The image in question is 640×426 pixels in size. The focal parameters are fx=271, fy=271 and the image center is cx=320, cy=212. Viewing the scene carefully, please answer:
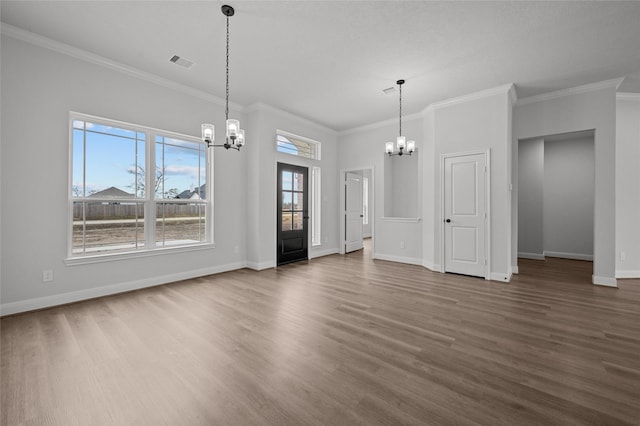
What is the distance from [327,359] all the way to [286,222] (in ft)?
13.0

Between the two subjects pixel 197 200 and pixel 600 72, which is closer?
pixel 600 72

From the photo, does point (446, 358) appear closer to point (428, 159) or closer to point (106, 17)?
point (428, 159)

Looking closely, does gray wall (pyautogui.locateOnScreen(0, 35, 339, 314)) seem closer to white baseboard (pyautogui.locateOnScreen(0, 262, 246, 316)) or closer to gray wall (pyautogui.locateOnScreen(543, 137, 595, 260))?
white baseboard (pyautogui.locateOnScreen(0, 262, 246, 316))

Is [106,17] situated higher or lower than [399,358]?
higher

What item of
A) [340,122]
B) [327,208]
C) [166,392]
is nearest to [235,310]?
[166,392]

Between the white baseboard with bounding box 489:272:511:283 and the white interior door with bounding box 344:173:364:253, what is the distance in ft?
11.4

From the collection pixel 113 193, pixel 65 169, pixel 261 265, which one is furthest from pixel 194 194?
pixel 261 265

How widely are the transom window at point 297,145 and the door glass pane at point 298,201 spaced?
34.9 inches

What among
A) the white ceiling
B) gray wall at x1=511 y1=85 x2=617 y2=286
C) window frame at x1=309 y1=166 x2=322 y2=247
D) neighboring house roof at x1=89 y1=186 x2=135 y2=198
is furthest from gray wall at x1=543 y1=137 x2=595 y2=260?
neighboring house roof at x1=89 y1=186 x2=135 y2=198

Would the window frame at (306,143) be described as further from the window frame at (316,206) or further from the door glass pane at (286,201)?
the door glass pane at (286,201)

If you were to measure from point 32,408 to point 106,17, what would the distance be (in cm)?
347

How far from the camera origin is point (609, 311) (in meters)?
3.12

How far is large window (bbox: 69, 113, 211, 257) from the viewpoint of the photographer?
3551 mm

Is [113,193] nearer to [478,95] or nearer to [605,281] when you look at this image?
[478,95]
